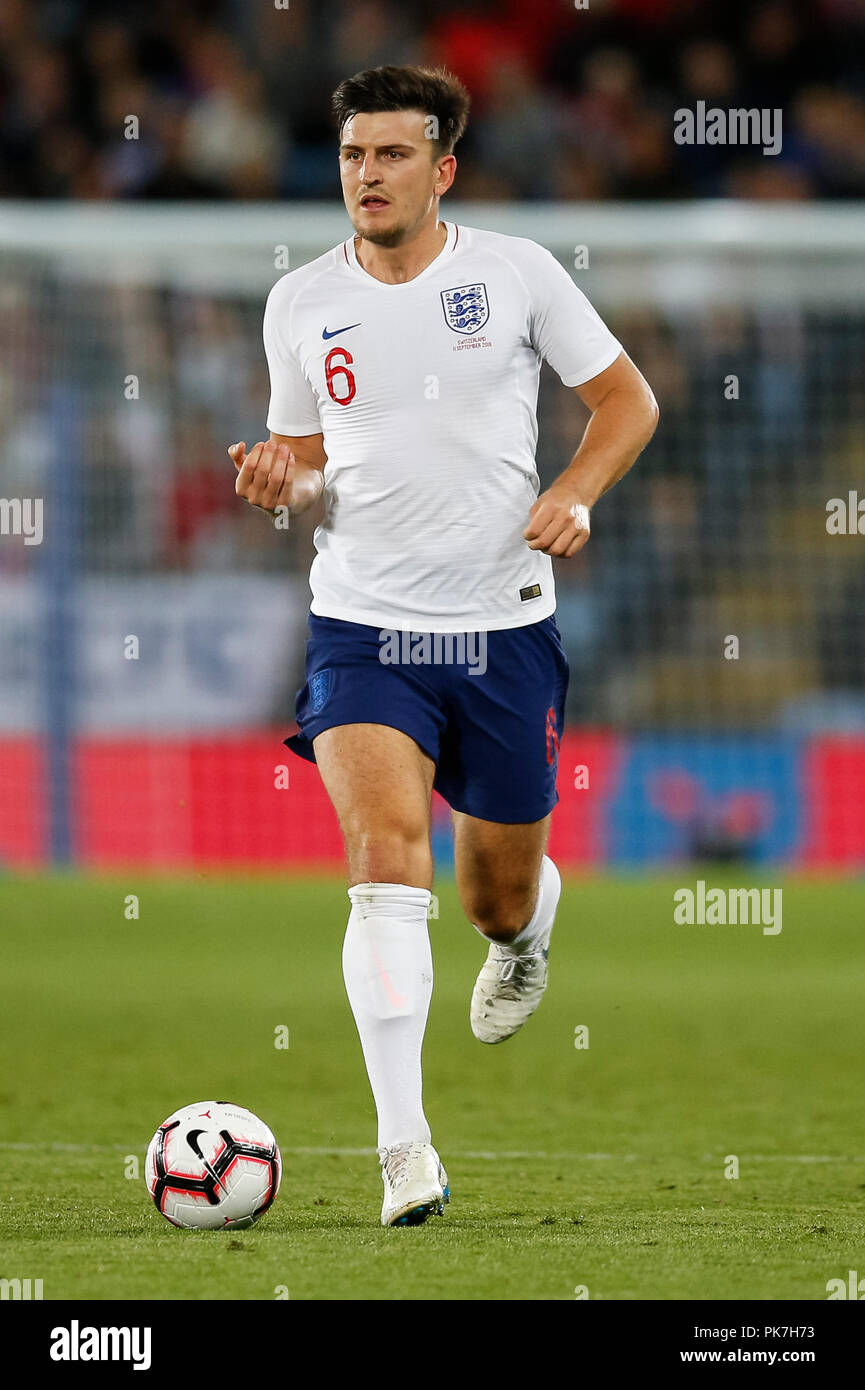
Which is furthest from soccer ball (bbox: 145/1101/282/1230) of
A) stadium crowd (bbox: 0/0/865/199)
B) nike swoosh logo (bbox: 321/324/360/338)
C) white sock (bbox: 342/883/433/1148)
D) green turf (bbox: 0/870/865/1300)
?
stadium crowd (bbox: 0/0/865/199)

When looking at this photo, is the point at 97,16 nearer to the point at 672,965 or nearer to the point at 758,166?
the point at 758,166

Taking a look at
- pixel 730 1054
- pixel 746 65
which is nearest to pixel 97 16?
pixel 746 65

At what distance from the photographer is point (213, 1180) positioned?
4.55 metres

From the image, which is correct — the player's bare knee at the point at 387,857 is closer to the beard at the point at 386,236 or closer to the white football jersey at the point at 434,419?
the white football jersey at the point at 434,419

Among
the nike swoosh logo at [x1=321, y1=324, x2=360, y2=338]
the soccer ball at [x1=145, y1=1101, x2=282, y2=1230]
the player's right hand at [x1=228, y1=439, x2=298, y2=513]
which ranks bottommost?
the soccer ball at [x1=145, y1=1101, x2=282, y2=1230]

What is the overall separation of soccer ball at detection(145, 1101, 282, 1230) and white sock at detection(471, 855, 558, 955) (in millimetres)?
1487

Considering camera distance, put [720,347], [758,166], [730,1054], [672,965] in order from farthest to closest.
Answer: [758,166] → [720,347] → [672,965] → [730,1054]

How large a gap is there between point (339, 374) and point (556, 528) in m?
0.81

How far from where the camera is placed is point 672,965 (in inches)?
427

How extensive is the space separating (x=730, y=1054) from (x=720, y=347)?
752cm

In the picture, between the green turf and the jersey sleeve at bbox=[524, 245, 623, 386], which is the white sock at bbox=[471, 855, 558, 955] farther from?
the jersey sleeve at bbox=[524, 245, 623, 386]

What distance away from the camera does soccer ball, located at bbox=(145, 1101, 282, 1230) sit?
14.9ft

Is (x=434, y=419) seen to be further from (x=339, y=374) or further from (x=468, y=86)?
(x=468, y=86)

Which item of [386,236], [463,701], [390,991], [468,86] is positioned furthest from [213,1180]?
[468,86]
